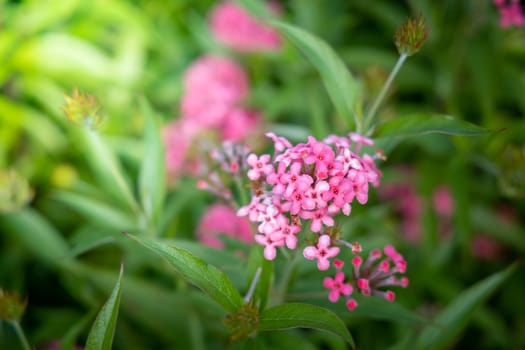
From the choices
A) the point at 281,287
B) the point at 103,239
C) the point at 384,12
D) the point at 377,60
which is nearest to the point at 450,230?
the point at 377,60

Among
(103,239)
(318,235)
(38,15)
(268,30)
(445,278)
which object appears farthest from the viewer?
(268,30)

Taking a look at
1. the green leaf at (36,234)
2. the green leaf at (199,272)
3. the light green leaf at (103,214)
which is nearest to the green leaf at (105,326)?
the green leaf at (199,272)

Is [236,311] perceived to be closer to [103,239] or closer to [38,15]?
[103,239]

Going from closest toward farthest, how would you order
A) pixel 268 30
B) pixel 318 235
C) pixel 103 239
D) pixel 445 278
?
pixel 318 235
pixel 103 239
pixel 445 278
pixel 268 30

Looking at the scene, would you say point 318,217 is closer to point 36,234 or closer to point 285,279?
point 285,279

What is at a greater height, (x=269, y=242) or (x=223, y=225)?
(x=223, y=225)

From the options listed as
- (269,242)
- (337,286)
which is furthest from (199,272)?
(337,286)

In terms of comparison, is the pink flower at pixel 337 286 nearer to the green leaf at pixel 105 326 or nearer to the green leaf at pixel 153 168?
the green leaf at pixel 105 326
